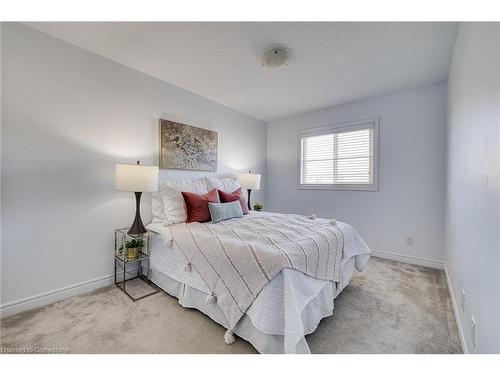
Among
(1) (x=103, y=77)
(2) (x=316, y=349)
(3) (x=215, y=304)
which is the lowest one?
(2) (x=316, y=349)

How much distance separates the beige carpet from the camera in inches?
53.6

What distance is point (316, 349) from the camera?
135 cm

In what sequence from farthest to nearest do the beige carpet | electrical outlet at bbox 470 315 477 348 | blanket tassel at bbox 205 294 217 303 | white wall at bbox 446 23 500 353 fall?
blanket tassel at bbox 205 294 217 303 < the beige carpet < electrical outlet at bbox 470 315 477 348 < white wall at bbox 446 23 500 353

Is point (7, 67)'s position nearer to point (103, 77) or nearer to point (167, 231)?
point (103, 77)

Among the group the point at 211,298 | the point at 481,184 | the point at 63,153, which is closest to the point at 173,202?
the point at 63,153

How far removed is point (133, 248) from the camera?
2141 mm

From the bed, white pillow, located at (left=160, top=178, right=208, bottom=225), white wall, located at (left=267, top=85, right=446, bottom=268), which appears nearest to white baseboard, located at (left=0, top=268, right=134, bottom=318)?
the bed

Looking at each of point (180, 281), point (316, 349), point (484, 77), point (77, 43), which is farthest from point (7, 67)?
point (484, 77)

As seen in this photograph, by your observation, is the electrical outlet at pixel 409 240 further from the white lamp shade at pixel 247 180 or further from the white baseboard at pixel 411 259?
the white lamp shade at pixel 247 180

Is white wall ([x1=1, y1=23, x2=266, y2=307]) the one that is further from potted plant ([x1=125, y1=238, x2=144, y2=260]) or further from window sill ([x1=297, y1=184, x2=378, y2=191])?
window sill ([x1=297, y1=184, x2=378, y2=191])

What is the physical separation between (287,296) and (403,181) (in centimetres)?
274

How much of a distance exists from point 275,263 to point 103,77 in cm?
247

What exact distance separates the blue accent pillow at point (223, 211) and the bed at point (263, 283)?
0.12 m

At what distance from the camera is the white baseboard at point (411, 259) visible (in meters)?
2.73
